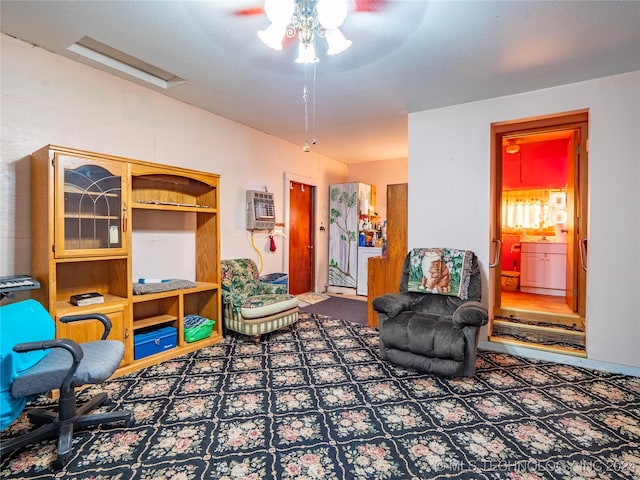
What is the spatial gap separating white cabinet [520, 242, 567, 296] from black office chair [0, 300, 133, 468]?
5737 millimetres

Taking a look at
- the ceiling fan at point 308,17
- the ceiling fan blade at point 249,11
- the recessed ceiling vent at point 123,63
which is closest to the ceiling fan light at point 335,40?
the ceiling fan at point 308,17

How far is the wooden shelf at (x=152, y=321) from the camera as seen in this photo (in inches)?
113

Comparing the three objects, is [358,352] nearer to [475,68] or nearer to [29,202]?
[475,68]

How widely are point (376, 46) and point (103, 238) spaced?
2542 mm

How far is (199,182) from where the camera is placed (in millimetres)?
3543

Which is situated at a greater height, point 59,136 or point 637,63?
point 637,63

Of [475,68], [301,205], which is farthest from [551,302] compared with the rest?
[301,205]

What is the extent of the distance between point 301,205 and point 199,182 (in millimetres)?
2262

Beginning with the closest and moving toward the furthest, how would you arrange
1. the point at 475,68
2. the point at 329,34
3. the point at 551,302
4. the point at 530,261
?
the point at 329,34, the point at 475,68, the point at 551,302, the point at 530,261

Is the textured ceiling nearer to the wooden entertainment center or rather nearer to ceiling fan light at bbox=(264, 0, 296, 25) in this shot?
ceiling fan light at bbox=(264, 0, 296, 25)

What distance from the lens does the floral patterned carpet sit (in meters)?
1.64

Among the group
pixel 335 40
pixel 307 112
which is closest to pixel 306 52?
pixel 335 40

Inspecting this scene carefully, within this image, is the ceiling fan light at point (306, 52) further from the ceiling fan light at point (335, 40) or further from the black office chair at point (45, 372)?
the black office chair at point (45, 372)

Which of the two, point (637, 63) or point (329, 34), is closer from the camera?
point (329, 34)
